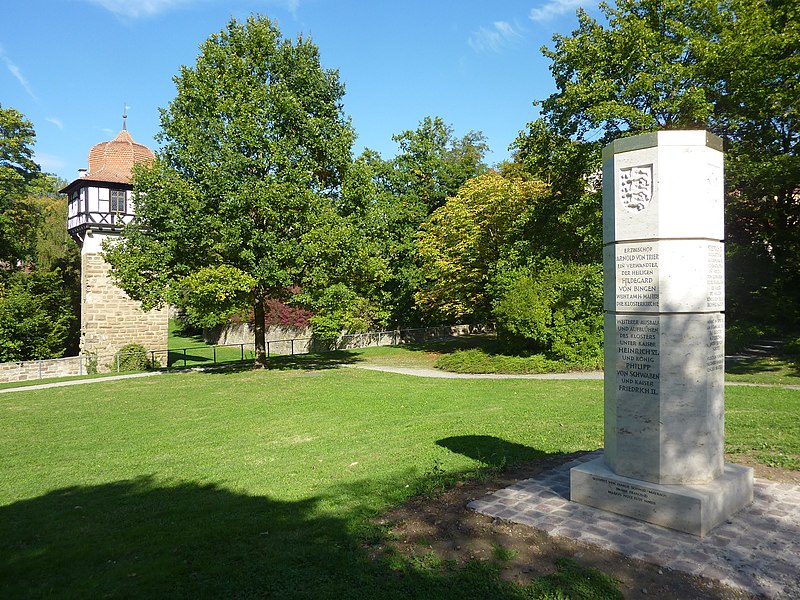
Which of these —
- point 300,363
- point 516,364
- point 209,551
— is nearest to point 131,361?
point 300,363

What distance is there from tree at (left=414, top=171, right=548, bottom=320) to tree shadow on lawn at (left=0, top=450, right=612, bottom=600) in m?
19.5

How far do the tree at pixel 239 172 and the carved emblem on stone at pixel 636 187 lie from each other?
45.9 ft

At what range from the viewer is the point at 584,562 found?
14.9 ft

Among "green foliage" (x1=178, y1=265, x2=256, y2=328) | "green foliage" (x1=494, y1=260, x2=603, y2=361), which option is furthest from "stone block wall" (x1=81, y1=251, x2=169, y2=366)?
"green foliage" (x1=494, y1=260, x2=603, y2=361)

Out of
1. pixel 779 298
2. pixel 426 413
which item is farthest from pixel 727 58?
pixel 426 413

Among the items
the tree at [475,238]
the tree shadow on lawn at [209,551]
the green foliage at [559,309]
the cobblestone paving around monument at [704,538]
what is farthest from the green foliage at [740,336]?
the tree shadow on lawn at [209,551]

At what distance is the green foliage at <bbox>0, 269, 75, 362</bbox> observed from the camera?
84.3 ft

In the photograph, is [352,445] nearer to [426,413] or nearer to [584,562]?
[426,413]

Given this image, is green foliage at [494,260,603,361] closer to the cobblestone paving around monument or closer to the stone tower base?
the cobblestone paving around monument

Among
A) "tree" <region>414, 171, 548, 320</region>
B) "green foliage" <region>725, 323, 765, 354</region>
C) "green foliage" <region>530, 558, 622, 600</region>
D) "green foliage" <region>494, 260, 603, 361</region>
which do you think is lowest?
"green foliage" <region>530, 558, 622, 600</region>

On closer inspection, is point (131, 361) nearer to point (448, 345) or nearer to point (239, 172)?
point (239, 172)

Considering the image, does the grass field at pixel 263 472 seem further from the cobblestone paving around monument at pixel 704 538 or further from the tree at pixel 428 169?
the tree at pixel 428 169

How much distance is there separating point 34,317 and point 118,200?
7.01 metres

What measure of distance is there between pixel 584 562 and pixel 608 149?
165 inches
